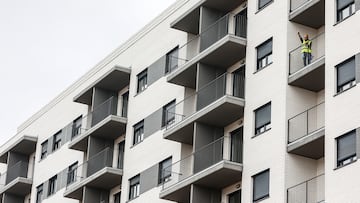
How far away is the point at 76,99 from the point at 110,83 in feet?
11.0

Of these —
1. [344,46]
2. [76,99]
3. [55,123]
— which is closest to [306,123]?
[344,46]

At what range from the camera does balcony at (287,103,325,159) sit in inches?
1822

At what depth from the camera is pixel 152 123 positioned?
60188 millimetres

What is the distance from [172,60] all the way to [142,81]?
11.3 ft

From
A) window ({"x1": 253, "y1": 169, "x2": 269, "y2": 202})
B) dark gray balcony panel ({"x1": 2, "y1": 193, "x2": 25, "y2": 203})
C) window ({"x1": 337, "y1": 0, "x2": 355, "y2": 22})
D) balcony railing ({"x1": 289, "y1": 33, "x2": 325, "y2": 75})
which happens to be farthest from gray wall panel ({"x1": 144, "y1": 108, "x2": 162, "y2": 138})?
dark gray balcony panel ({"x1": 2, "y1": 193, "x2": 25, "y2": 203})

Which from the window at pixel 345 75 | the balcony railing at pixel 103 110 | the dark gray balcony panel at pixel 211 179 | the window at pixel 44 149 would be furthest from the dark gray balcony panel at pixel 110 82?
the window at pixel 345 75

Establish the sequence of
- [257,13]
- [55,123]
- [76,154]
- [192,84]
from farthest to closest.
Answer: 1. [55,123]
2. [76,154]
3. [192,84]
4. [257,13]

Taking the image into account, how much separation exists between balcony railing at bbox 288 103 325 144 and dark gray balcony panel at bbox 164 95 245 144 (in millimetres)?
4248

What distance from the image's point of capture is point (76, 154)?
6894 centimetres

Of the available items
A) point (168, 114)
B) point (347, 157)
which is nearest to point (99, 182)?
point (168, 114)

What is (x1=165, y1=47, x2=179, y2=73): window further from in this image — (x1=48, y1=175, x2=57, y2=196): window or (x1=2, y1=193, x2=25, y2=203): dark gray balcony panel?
(x1=2, y1=193, x2=25, y2=203): dark gray balcony panel

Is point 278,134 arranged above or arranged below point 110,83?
below

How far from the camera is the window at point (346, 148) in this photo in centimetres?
4359

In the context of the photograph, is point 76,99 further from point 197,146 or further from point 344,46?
point 344,46
